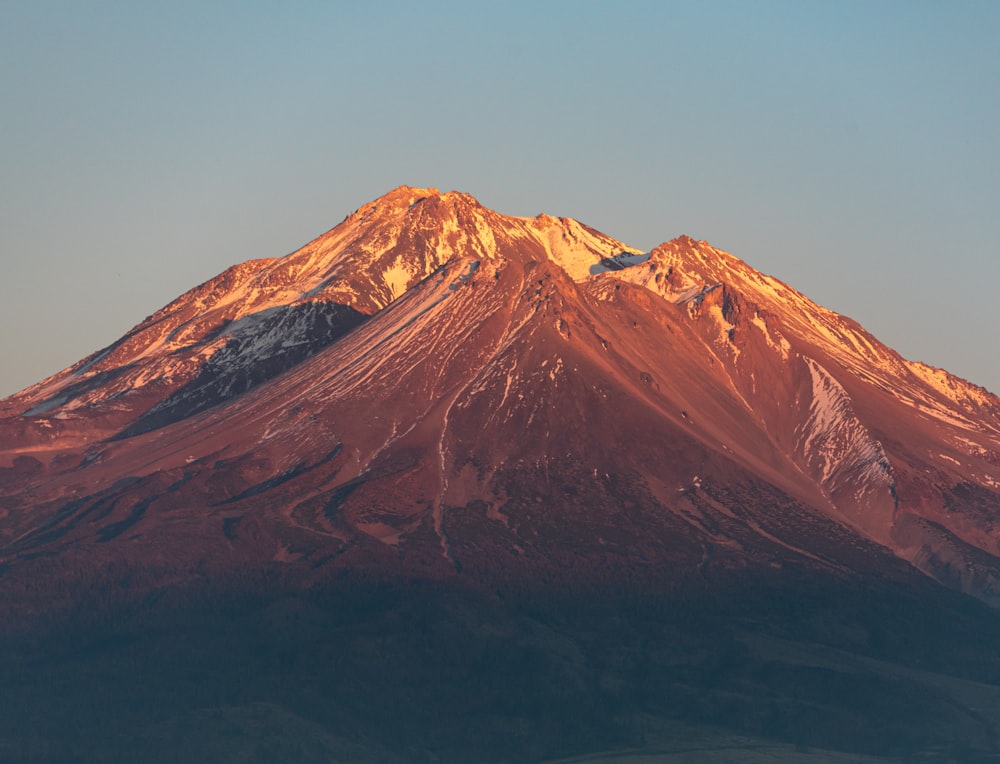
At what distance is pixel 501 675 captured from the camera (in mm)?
168875

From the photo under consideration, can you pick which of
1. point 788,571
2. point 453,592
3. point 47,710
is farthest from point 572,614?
point 47,710

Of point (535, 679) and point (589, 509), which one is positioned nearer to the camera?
point (535, 679)

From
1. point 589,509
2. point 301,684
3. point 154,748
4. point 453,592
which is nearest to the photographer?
point 154,748

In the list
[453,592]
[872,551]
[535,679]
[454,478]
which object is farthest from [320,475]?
[872,551]

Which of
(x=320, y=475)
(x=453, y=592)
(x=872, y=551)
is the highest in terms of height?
(x=320, y=475)

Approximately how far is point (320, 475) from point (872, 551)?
53.8 meters

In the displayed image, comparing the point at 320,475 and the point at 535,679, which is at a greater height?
the point at 320,475

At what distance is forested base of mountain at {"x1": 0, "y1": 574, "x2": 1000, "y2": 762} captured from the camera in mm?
158125

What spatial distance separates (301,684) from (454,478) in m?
37.3

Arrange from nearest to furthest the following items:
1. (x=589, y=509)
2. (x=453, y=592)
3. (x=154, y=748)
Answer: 1. (x=154, y=748)
2. (x=453, y=592)
3. (x=589, y=509)

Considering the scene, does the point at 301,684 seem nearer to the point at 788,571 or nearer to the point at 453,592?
the point at 453,592

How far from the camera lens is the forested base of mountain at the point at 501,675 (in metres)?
158

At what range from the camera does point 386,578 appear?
181 metres

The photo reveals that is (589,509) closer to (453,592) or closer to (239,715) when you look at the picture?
(453,592)
